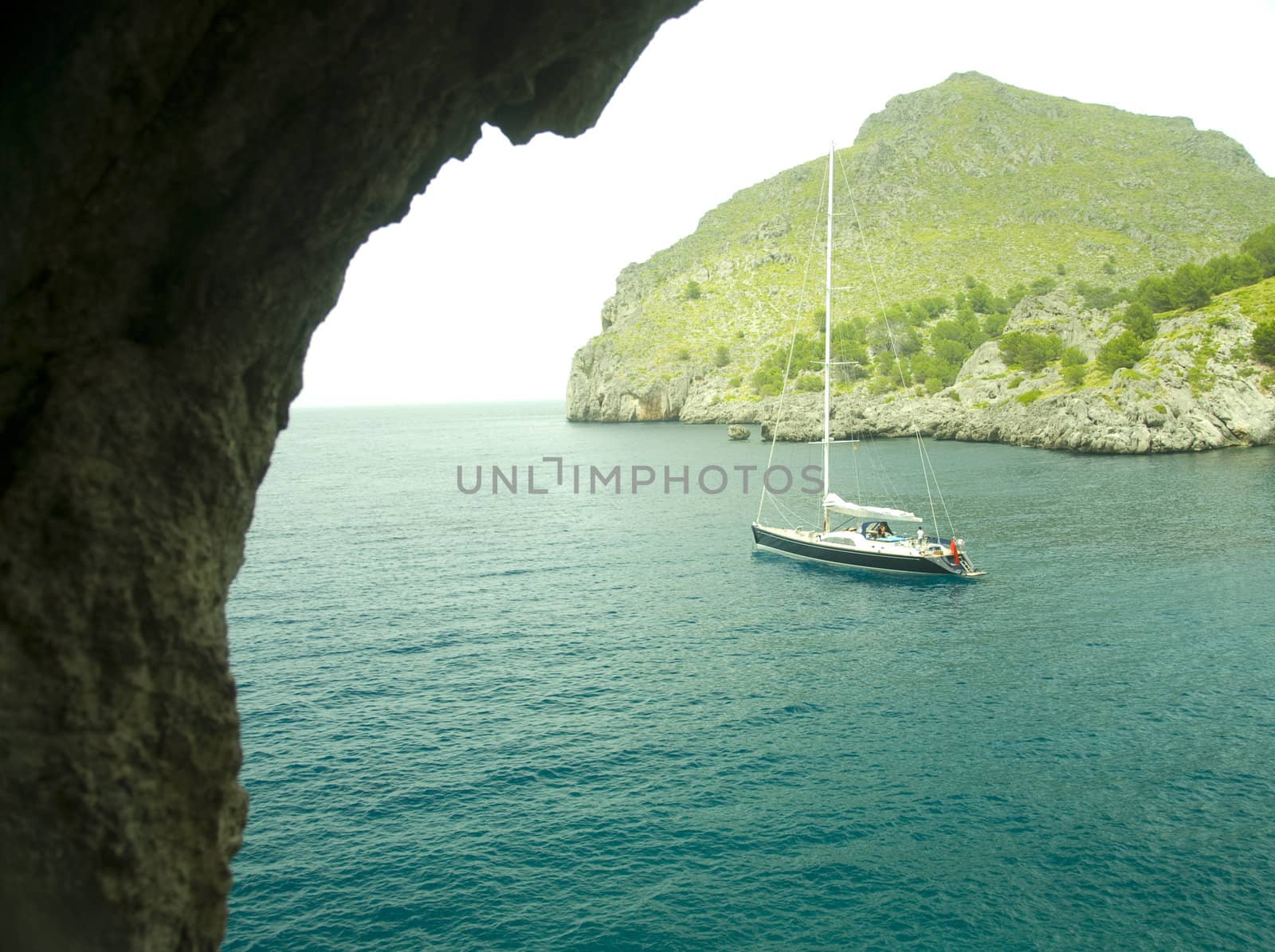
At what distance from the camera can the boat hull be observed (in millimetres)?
45344

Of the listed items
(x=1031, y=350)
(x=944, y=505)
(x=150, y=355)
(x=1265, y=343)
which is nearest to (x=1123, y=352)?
(x=1265, y=343)

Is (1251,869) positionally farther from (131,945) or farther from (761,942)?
(131,945)

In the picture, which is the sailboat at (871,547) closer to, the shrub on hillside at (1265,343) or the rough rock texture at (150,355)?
the rough rock texture at (150,355)

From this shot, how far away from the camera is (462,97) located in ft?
25.7

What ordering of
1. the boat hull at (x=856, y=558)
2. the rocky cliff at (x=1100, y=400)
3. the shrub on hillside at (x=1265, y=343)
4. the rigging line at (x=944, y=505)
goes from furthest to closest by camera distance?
1. the shrub on hillside at (x=1265, y=343)
2. the rocky cliff at (x=1100, y=400)
3. the rigging line at (x=944, y=505)
4. the boat hull at (x=856, y=558)

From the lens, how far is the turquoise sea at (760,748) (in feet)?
59.0

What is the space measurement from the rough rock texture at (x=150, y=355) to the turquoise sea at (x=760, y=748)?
44.3ft

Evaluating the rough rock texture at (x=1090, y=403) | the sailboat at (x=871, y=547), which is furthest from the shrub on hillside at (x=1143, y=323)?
the sailboat at (x=871, y=547)

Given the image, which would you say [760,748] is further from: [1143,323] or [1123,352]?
[1143,323]

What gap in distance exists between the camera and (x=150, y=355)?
20.4ft

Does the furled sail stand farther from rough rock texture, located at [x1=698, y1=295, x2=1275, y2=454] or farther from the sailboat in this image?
rough rock texture, located at [x1=698, y1=295, x2=1275, y2=454]

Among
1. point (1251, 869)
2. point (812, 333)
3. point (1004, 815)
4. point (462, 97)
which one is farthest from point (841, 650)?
point (812, 333)

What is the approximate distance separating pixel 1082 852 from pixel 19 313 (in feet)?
76.6

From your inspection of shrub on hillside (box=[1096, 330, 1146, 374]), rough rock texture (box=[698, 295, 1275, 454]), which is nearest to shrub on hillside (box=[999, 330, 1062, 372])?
rough rock texture (box=[698, 295, 1275, 454])
